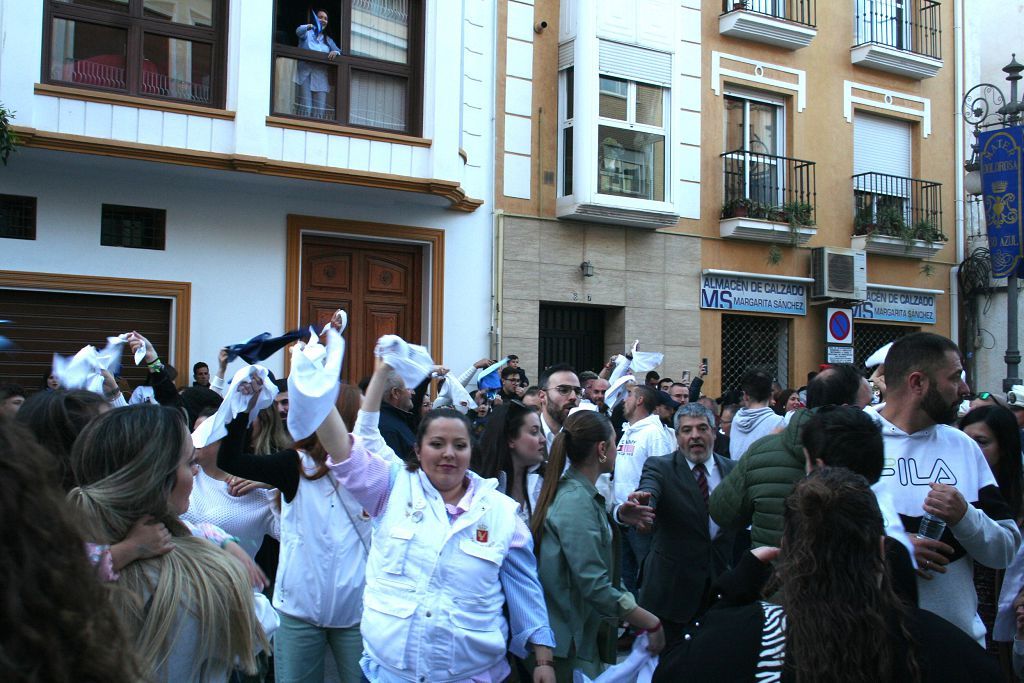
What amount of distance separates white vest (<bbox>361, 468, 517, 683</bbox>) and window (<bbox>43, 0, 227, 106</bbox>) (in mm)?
9367

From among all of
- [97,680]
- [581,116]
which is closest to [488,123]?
[581,116]

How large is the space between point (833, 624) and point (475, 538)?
1734 millimetres

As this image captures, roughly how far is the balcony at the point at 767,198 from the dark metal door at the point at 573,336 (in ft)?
9.19

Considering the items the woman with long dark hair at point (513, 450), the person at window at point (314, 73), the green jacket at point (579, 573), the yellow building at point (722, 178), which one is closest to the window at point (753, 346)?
the yellow building at point (722, 178)

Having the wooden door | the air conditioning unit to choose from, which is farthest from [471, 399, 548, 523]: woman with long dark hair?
the air conditioning unit

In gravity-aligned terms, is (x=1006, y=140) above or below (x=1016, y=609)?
above

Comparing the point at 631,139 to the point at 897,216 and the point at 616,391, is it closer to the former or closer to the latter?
the point at 897,216

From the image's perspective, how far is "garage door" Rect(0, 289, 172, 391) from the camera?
1120 centimetres

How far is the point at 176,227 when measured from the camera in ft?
39.1

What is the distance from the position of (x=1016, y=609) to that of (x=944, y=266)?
643 inches

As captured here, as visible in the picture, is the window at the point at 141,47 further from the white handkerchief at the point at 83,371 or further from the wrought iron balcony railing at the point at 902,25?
the wrought iron balcony railing at the point at 902,25

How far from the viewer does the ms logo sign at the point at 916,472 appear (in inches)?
150

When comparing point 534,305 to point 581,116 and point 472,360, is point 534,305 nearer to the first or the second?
point 472,360

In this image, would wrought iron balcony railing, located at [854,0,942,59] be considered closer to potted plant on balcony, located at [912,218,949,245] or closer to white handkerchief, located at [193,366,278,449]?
potted plant on balcony, located at [912,218,949,245]
